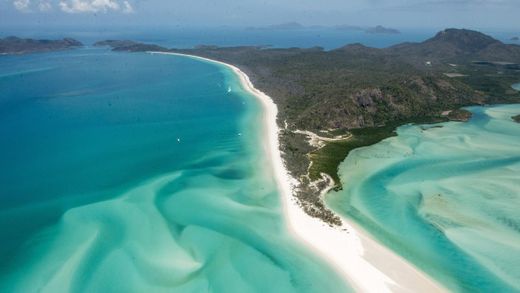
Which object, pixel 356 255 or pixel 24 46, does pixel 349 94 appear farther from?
pixel 24 46

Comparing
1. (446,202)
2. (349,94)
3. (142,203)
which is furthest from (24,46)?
(446,202)

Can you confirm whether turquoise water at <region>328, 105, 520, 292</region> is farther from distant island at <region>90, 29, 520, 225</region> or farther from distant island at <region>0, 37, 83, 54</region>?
distant island at <region>0, 37, 83, 54</region>

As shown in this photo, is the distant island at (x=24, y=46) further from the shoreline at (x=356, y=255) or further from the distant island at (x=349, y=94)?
the shoreline at (x=356, y=255)

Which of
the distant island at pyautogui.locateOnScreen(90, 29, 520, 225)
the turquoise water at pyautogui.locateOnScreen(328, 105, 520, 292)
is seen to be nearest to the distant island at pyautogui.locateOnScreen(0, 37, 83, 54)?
the distant island at pyautogui.locateOnScreen(90, 29, 520, 225)

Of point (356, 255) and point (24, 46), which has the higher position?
A: point (24, 46)

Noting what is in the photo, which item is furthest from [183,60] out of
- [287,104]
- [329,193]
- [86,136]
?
[329,193]

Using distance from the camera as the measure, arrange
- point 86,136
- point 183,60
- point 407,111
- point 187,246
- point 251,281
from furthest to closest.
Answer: point 183,60 < point 407,111 < point 86,136 < point 187,246 < point 251,281

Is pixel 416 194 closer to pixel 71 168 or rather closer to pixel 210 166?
pixel 210 166

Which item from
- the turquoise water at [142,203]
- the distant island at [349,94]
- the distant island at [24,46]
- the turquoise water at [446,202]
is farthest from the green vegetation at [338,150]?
the distant island at [24,46]
